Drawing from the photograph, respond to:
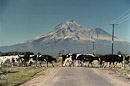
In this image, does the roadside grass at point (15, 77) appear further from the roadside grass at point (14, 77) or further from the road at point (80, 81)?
the road at point (80, 81)

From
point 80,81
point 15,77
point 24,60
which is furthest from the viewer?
point 24,60

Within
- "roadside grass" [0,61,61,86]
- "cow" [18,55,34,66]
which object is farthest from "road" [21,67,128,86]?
"cow" [18,55,34,66]

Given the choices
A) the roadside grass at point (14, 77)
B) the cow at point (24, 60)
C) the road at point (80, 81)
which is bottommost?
the roadside grass at point (14, 77)

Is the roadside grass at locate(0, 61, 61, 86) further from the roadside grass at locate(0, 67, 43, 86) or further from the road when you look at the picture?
the road

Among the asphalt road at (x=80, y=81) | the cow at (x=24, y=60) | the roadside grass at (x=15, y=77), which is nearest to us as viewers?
the asphalt road at (x=80, y=81)

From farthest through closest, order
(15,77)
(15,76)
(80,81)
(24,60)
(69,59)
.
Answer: (24,60)
(69,59)
(15,76)
(15,77)
(80,81)

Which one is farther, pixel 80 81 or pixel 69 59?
pixel 69 59

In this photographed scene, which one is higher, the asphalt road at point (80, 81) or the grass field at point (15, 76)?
the asphalt road at point (80, 81)

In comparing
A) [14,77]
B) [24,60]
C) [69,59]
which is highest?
[69,59]

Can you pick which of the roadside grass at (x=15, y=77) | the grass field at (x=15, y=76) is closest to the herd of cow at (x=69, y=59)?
the grass field at (x=15, y=76)

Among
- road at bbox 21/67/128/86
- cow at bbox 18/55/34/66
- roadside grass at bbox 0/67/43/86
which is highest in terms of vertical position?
cow at bbox 18/55/34/66

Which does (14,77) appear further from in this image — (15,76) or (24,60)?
(24,60)

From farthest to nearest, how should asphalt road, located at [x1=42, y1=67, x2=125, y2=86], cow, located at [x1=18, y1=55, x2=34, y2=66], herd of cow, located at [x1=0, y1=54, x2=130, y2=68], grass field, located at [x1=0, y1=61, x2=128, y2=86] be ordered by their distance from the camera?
cow, located at [x1=18, y1=55, x2=34, y2=66], herd of cow, located at [x1=0, y1=54, x2=130, y2=68], grass field, located at [x1=0, y1=61, x2=128, y2=86], asphalt road, located at [x1=42, y1=67, x2=125, y2=86]

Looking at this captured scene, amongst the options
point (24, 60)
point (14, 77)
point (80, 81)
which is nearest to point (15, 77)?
point (14, 77)
